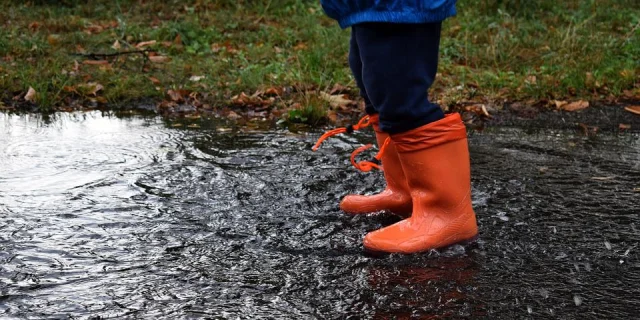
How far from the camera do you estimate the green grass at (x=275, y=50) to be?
5.16 meters

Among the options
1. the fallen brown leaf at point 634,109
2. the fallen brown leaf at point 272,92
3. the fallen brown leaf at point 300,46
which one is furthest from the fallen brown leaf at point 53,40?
the fallen brown leaf at point 634,109

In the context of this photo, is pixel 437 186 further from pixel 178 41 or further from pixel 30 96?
pixel 178 41

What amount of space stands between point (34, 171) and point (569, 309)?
232cm

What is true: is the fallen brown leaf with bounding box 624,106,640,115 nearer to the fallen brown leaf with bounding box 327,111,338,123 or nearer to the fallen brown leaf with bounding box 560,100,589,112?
the fallen brown leaf with bounding box 560,100,589,112

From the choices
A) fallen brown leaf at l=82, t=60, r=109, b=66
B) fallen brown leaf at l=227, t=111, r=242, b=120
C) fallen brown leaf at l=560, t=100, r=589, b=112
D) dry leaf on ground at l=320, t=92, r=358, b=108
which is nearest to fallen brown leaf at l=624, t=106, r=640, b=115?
fallen brown leaf at l=560, t=100, r=589, b=112

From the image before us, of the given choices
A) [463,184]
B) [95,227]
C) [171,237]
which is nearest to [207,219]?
[171,237]

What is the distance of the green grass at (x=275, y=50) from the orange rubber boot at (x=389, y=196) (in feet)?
5.50

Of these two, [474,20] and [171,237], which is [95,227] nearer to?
[171,237]

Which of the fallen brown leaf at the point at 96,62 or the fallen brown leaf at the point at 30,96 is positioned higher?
the fallen brown leaf at the point at 96,62

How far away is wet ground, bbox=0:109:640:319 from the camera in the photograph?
1.92 meters

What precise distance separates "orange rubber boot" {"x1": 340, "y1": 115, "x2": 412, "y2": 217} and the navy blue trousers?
35cm

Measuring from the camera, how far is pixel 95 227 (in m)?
2.49

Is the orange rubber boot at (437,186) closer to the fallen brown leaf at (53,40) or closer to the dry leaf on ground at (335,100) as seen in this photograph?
the dry leaf on ground at (335,100)

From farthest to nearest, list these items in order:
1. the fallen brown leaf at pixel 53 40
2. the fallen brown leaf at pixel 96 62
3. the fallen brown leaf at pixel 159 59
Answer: the fallen brown leaf at pixel 53 40 → the fallen brown leaf at pixel 159 59 → the fallen brown leaf at pixel 96 62
